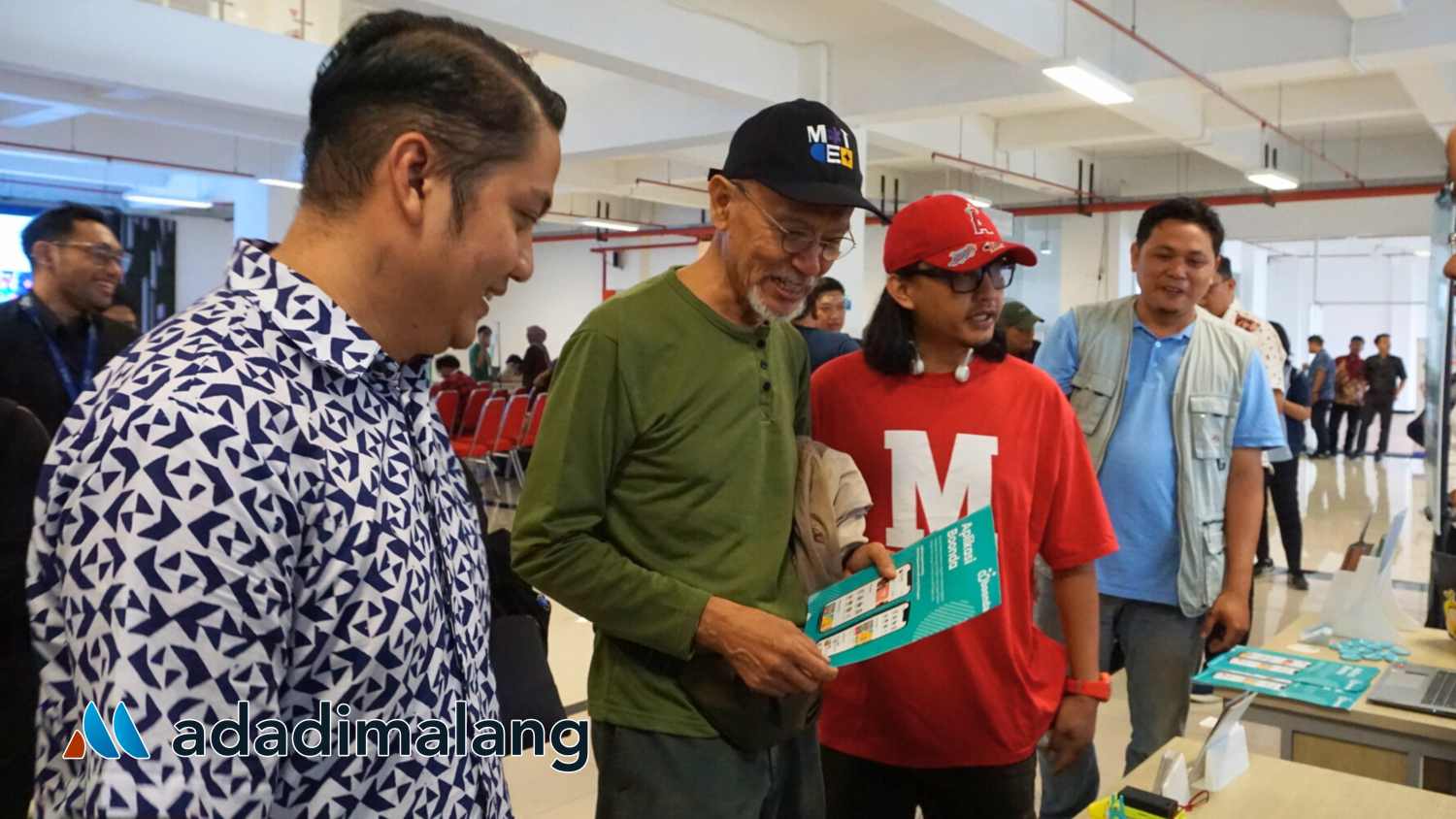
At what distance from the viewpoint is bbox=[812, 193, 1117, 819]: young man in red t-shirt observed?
68.1 inches

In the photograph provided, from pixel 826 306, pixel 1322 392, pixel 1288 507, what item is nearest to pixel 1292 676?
pixel 826 306

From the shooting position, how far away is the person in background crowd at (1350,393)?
46.1 ft

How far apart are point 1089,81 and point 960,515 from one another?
19.1ft

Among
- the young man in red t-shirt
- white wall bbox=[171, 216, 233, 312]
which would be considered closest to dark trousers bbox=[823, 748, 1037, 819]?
the young man in red t-shirt

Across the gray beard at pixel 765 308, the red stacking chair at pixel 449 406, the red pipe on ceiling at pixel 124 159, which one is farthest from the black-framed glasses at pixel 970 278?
the red pipe on ceiling at pixel 124 159

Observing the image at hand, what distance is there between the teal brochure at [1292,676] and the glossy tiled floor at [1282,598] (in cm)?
129

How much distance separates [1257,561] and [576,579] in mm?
6116

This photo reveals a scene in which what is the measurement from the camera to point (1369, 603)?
254cm

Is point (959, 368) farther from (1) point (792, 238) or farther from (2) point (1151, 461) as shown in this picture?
(2) point (1151, 461)

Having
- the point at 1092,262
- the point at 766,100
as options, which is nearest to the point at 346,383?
the point at 766,100

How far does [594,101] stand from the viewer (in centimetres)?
928

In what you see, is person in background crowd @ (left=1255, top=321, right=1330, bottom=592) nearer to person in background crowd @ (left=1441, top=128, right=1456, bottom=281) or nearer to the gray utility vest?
person in background crowd @ (left=1441, top=128, right=1456, bottom=281)

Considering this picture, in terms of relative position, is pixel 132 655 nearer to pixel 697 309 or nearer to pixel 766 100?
pixel 697 309

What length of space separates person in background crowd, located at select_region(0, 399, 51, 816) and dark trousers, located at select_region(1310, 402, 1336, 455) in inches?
604
